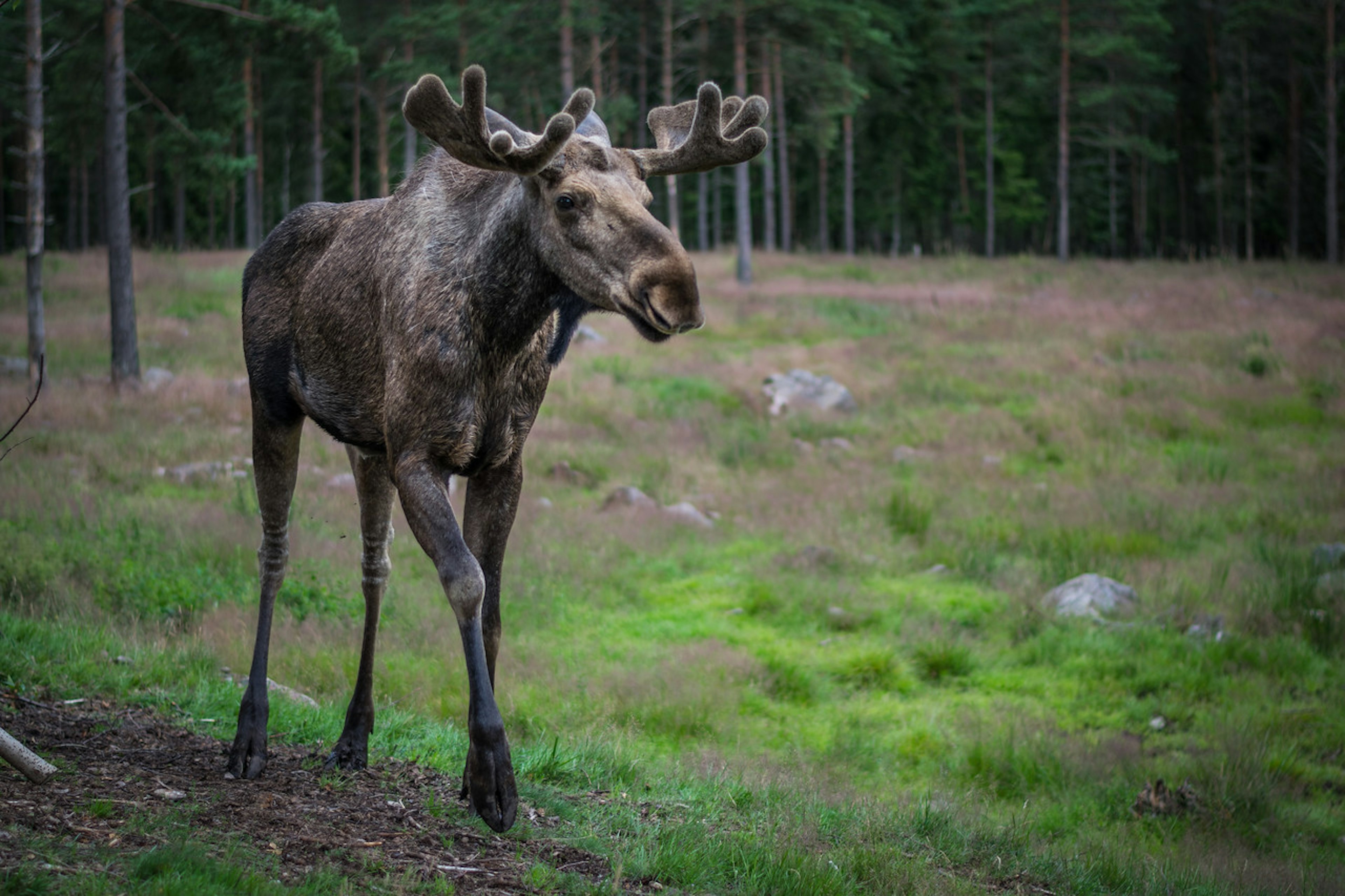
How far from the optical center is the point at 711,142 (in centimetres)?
439

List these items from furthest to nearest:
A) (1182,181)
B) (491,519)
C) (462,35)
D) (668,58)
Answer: (1182,181) < (668,58) < (462,35) < (491,519)

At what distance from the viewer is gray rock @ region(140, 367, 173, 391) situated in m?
15.4

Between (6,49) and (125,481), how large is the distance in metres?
31.2

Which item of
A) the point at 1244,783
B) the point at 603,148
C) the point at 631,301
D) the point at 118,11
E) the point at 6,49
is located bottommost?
the point at 1244,783

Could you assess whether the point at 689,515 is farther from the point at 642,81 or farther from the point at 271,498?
the point at 642,81

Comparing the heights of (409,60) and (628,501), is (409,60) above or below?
above

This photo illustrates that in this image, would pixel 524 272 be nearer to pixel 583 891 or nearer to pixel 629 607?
pixel 583 891

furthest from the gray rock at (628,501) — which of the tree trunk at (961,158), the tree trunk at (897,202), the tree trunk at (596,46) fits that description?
the tree trunk at (897,202)

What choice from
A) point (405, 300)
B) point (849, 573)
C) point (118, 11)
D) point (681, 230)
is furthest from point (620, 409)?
point (681, 230)

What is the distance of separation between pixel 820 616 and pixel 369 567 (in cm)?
508

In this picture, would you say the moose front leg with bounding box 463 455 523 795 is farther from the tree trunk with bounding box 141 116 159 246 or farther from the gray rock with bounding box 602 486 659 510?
the tree trunk with bounding box 141 116 159 246

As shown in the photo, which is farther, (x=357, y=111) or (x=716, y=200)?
(x=716, y=200)

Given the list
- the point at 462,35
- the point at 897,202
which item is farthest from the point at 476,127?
the point at 897,202

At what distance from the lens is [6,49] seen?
35.0m
